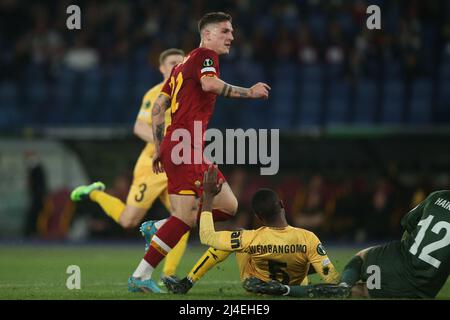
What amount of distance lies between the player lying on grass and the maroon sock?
78cm

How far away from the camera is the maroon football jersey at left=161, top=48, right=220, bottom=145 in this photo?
8758mm

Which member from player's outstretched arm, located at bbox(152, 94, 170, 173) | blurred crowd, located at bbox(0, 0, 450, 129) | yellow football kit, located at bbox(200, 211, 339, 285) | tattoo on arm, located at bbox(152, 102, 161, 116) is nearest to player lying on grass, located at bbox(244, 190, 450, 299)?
yellow football kit, located at bbox(200, 211, 339, 285)

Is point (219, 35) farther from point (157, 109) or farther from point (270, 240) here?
point (270, 240)

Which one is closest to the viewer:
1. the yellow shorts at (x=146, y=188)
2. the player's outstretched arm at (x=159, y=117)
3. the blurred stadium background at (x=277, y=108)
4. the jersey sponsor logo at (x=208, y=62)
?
the jersey sponsor logo at (x=208, y=62)

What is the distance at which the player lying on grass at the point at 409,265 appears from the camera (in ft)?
26.7

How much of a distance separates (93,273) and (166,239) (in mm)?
3357

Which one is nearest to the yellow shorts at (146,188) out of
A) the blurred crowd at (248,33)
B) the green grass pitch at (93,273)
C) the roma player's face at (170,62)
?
the green grass pitch at (93,273)

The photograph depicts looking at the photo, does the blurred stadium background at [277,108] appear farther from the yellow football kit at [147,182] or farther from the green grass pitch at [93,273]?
the yellow football kit at [147,182]

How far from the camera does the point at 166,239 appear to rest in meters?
8.77

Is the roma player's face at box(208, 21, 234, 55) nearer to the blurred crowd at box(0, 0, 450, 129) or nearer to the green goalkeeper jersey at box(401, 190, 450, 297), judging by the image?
the green goalkeeper jersey at box(401, 190, 450, 297)

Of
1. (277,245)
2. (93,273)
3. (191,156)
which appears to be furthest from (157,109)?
(93,273)

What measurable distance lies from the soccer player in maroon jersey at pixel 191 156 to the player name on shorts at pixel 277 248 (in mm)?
612

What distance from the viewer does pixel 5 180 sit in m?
20.8

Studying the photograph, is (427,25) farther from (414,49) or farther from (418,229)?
(418,229)
